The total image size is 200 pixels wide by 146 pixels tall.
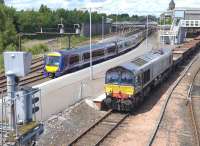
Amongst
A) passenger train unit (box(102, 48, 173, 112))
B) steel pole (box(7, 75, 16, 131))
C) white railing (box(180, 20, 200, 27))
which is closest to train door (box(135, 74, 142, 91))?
passenger train unit (box(102, 48, 173, 112))

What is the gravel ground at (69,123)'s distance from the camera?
60.5ft

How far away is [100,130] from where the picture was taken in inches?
807

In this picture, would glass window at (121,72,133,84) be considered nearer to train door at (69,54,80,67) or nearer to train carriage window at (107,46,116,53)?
train door at (69,54,80,67)

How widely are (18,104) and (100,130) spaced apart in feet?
36.4

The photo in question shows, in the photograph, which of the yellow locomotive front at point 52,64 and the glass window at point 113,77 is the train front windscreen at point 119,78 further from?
the yellow locomotive front at point 52,64

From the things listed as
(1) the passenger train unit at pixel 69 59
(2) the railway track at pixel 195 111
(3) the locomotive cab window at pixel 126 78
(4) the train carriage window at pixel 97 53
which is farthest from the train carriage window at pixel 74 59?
(3) the locomotive cab window at pixel 126 78

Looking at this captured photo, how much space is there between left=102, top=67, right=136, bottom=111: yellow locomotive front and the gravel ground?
104 centimetres

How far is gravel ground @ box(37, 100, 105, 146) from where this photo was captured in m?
18.4

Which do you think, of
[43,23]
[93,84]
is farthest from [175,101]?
[43,23]

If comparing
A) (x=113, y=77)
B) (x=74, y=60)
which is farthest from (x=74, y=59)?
(x=113, y=77)

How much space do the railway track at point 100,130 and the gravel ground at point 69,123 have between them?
1.25 feet

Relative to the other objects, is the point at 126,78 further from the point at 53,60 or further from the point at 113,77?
the point at 53,60

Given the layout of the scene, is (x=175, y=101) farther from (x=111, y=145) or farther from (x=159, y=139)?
(x=111, y=145)

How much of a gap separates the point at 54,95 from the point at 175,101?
9.27 m
